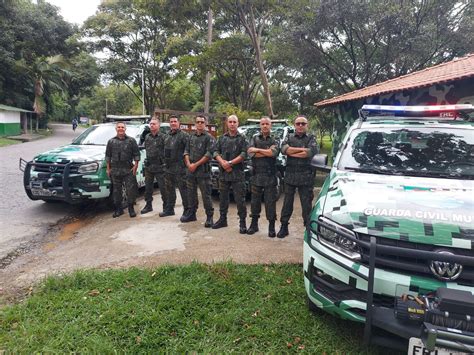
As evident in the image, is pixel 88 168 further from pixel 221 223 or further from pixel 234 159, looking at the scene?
pixel 234 159

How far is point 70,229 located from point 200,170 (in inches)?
96.1

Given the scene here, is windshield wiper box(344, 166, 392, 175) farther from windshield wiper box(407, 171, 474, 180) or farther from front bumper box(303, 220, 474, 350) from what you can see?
front bumper box(303, 220, 474, 350)

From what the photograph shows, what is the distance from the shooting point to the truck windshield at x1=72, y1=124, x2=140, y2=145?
736cm

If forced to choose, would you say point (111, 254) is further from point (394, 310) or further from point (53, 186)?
point (394, 310)

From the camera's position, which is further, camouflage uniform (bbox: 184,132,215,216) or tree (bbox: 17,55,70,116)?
tree (bbox: 17,55,70,116)

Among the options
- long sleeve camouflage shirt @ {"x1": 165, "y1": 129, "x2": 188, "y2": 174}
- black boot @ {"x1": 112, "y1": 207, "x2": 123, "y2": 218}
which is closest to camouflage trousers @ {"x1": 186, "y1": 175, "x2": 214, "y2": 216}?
long sleeve camouflage shirt @ {"x1": 165, "y1": 129, "x2": 188, "y2": 174}

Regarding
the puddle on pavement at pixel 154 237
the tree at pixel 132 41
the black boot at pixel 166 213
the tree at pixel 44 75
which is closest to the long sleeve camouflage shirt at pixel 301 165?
the puddle on pavement at pixel 154 237

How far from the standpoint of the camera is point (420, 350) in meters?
2.07

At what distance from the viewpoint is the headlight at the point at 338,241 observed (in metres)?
2.46

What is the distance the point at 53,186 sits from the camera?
6.21m

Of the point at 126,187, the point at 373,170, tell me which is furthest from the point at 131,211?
the point at 373,170

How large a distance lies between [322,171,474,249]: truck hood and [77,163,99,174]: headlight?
4.62m

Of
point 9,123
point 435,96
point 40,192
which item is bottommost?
point 40,192

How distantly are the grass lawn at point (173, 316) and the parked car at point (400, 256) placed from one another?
1.58ft
